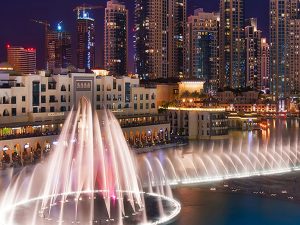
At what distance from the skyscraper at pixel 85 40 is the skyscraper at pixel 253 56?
43111 millimetres

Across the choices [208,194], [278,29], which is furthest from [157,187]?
[278,29]

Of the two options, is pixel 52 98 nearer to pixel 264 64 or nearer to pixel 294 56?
pixel 294 56

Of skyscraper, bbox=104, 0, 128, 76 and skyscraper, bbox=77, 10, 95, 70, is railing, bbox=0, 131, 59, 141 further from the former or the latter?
skyscraper, bbox=77, 10, 95, 70

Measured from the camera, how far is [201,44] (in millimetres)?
110812

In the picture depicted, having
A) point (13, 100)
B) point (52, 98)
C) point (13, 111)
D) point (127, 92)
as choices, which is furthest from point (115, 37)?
point (13, 111)

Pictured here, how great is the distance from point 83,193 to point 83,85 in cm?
2243

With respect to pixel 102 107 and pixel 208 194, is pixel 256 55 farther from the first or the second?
pixel 208 194

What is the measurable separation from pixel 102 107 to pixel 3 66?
1050 centimetres

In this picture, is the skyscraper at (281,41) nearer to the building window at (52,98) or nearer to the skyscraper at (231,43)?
the skyscraper at (231,43)

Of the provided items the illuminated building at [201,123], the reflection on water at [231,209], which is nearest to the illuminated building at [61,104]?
the illuminated building at [201,123]

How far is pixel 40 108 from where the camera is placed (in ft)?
139

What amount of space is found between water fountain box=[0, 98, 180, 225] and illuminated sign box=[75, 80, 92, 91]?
7.47 metres

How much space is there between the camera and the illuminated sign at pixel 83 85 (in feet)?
149

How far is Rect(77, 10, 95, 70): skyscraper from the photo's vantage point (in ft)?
466
